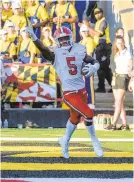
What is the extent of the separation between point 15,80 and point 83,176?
6.73 m

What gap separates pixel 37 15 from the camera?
1321 centimetres

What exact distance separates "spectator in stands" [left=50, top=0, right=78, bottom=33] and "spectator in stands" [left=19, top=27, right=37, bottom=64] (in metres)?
0.94

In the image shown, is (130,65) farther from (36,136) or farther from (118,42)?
(36,136)

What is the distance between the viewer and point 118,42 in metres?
11.1

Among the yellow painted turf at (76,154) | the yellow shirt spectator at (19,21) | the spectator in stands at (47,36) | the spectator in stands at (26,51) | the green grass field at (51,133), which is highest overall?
the yellow shirt spectator at (19,21)

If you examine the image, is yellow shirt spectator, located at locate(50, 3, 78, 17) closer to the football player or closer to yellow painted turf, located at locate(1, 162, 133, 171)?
the football player

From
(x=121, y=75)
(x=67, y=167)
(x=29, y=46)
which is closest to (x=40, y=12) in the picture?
(x=29, y=46)

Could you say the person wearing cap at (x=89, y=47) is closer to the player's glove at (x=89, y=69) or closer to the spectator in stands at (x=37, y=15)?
the spectator in stands at (x=37, y=15)

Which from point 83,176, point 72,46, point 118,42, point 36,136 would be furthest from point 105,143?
point 83,176

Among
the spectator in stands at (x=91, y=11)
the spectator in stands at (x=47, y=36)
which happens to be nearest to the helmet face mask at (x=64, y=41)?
the spectator in stands at (x=47, y=36)

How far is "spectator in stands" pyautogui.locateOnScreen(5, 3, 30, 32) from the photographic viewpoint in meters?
13.0

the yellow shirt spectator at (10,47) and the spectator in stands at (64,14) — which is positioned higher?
the spectator in stands at (64,14)

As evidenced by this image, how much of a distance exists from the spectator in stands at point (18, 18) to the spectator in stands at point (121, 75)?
244 centimetres

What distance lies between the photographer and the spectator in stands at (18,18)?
1301cm
